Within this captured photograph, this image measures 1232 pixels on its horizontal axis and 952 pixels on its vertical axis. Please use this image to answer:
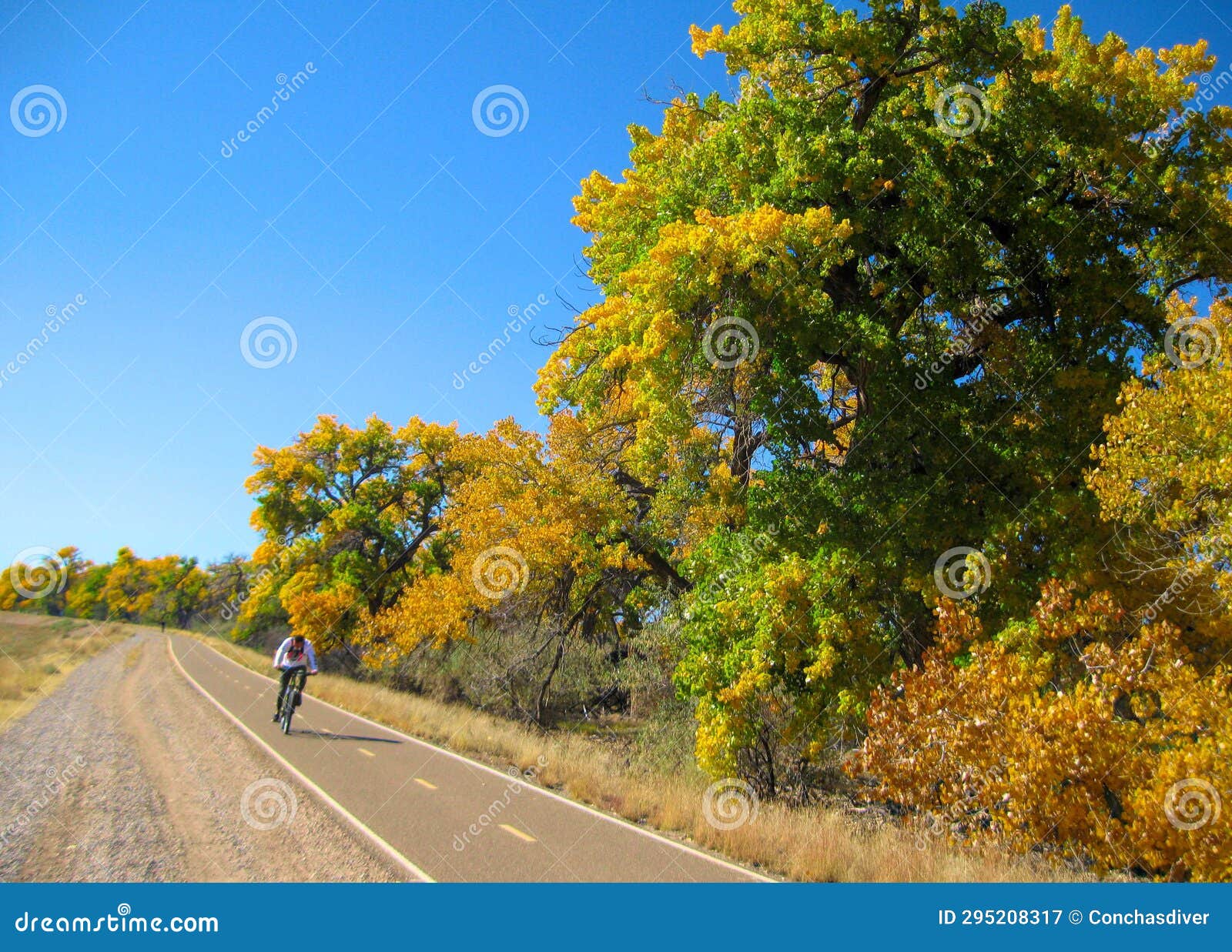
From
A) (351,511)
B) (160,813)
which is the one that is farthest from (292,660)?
(351,511)

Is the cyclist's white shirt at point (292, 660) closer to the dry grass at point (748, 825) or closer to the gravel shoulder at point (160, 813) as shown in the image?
the gravel shoulder at point (160, 813)

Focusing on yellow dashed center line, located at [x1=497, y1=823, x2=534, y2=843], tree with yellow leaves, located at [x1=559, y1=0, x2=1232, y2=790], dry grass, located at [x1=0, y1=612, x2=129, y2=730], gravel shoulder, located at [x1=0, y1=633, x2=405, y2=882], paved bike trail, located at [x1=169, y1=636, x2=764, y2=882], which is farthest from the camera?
dry grass, located at [x1=0, y1=612, x2=129, y2=730]

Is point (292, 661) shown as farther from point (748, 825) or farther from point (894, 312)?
point (894, 312)

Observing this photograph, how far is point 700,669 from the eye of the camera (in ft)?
37.5

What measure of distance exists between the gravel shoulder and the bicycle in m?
0.81

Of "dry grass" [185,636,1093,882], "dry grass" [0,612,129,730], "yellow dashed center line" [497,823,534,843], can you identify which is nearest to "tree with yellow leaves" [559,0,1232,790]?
"dry grass" [185,636,1093,882]

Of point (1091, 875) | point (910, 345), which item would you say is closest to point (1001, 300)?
point (910, 345)

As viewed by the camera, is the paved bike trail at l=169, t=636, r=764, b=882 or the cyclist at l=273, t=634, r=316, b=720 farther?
the cyclist at l=273, t=634, r=316, b=720

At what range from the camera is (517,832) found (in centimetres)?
750

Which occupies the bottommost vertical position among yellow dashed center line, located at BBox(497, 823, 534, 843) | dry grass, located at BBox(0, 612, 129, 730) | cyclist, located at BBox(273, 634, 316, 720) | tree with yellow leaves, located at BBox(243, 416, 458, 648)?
dry grass, located at BBox(0, 612, 129, 730)

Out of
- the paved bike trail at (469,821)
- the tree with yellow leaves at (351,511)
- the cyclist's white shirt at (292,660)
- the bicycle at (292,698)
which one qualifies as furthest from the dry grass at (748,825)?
the tree with yellow leaves at (351,511)

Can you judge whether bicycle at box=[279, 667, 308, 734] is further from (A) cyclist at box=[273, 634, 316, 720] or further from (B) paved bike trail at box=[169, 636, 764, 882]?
(B) paved bike trail at box=[169, 636, 764, 882]

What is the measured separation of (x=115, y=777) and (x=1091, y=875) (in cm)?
1148

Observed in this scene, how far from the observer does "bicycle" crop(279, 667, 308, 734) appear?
13.9m
